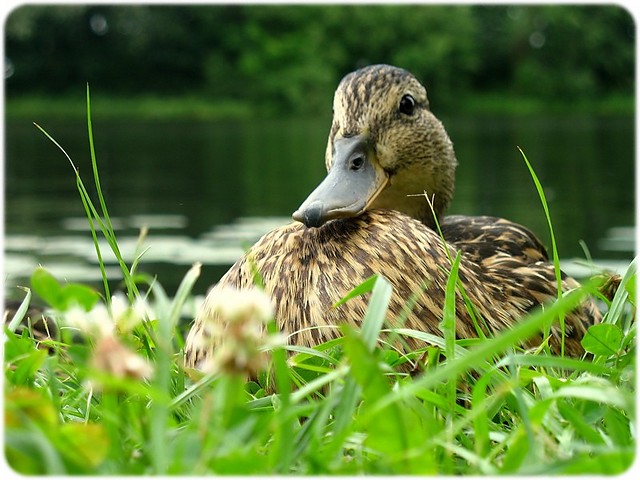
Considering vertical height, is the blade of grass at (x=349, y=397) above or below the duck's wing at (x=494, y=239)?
above

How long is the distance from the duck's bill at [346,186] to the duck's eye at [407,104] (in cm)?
29

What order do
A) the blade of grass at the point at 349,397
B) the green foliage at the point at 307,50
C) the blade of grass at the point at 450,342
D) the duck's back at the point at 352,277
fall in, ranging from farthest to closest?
the green foliage at the point at 307,50 < the duck's back at the point at 352,277 < the blade of grass at the point at 450,342 < the blade of grass at the point at 349,397

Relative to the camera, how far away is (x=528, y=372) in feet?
6.52

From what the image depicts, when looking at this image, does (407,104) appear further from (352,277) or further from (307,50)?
(307,50)

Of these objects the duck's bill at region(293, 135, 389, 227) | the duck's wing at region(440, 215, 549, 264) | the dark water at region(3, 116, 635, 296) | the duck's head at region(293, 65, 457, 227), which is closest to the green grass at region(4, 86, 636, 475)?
the duck's bill at region(293, 135, 389, 227)

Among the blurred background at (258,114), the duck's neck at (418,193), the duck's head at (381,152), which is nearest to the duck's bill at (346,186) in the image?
the duck's head at (381,152)

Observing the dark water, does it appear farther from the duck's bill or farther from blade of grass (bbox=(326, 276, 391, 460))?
blade of grass (bbox=(326, 276, 391, 460))

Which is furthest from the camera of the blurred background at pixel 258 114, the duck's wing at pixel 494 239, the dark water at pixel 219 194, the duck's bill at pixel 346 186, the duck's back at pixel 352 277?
the blurred background at pixel 258 114

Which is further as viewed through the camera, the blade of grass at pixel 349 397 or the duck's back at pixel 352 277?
the duck's back at pixel 352 277

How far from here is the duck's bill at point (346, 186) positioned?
260cm

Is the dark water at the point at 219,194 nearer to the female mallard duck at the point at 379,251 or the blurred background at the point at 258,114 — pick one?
the blurred background at the point at 258,114

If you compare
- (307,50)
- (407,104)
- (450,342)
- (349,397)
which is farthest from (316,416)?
(307,50)

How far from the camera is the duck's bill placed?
2602 mm

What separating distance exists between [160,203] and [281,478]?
923cm
